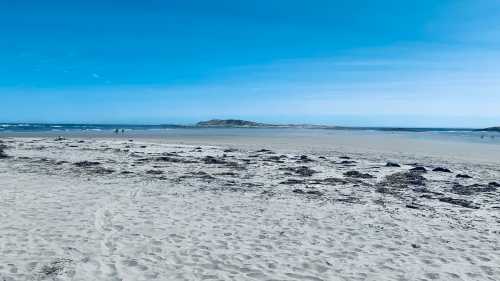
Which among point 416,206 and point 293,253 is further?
point 416,206

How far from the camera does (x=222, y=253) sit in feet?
29.1

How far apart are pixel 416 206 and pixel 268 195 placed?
481cm

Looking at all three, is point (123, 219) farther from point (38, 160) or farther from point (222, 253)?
point (38, 160)

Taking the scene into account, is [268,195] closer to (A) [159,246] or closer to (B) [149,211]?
(B) [149,211]

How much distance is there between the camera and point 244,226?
11.0 m

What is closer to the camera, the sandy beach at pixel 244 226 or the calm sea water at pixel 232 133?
the sandy beach at pixel 244 226

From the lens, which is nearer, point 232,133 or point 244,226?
point 244,226

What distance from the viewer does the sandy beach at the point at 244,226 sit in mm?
8062

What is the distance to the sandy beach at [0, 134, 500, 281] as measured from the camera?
806 centimetres

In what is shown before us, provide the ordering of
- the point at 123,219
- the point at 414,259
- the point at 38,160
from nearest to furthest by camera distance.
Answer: the point at 414,259 → the point at 123,219 → the point at 38,160

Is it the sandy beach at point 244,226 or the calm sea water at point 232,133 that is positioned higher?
the calm sea water at point 232,133

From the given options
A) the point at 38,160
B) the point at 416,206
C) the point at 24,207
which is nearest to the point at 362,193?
the point at 416,206

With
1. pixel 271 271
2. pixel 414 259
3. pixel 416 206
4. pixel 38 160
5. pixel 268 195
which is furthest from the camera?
pixel 38 160

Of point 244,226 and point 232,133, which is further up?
point 232,133
